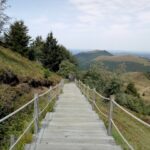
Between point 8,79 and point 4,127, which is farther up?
point 8,79

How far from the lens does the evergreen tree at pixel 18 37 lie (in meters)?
60.1

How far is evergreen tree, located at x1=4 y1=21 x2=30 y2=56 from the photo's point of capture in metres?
60.1

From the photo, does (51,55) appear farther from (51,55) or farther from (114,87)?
(114,87)

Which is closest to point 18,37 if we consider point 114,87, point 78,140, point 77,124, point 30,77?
point 114,87

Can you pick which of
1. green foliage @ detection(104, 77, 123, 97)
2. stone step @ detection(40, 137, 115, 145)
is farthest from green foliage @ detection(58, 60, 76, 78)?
stone step @ detection(40, 137, 115, 145)

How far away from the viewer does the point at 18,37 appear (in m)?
61.2

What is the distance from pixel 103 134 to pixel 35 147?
8.96 ft

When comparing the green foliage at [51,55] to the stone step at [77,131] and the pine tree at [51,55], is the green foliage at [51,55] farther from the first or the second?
the stone step at [77,131]

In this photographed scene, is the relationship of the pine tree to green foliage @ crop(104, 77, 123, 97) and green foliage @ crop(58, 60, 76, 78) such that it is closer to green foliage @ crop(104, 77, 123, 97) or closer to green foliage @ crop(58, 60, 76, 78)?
green foliage @ crop(58, 60, 76, 78)

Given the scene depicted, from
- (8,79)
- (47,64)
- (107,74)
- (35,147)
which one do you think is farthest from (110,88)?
(35,147)

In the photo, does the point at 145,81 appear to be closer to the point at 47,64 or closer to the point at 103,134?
the point at 47,64

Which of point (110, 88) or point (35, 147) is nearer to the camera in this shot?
point (35, 147)

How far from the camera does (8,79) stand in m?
20.0

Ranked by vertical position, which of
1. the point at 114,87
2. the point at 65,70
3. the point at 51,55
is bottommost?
the point at 114,87
